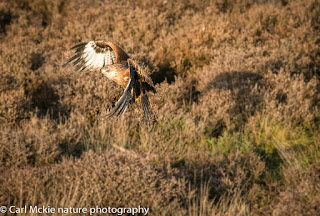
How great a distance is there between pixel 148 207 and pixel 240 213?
964 millimetres

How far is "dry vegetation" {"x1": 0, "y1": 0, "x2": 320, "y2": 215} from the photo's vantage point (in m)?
3.11

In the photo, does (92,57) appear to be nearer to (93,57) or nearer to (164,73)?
(93,57)

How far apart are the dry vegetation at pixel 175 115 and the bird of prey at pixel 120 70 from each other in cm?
37

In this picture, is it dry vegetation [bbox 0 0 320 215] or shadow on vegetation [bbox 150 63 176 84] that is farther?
shadow on vegetation [bbox 150 63 176 84]

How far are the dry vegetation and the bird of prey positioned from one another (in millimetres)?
369

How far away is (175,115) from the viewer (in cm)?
446

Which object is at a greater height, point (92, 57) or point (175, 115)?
point (92, 57)

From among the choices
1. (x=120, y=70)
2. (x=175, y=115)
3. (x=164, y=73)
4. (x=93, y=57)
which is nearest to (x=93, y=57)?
(x=93, y=57)

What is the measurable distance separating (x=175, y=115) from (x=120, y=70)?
2.45 meters

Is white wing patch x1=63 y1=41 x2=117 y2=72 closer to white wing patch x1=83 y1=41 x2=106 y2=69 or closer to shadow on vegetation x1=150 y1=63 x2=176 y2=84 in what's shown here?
white wing patch x1=83 y1=41 x2=106 y2=69

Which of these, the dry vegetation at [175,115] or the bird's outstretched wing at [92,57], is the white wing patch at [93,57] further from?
the dry vegetation at [175,115]

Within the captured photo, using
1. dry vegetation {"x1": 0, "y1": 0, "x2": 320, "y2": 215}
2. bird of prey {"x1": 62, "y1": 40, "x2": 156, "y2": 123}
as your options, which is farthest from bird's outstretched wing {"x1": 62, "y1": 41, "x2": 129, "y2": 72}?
dry vegetation {"x1": 0, "y1": 0, "x2": 320, "y2": 215}

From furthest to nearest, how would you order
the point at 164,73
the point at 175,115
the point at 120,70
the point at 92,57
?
the point at 164,73
the point at 175,115
the point at 92,57
the point at 120,70

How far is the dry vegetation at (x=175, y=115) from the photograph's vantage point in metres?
3.11
